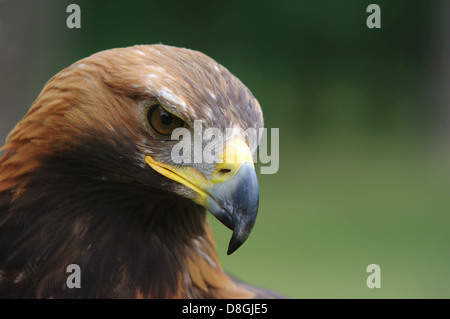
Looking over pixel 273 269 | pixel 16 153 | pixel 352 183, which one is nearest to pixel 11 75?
pixel 16 153

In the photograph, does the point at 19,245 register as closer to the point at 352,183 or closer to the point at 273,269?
the point at 273,269

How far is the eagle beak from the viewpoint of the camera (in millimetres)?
1666

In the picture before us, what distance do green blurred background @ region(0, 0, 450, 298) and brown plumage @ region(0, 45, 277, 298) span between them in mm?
5025

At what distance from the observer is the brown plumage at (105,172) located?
5.71 ft

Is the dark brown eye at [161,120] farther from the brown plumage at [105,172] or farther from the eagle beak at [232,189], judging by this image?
the eagle beak at [232,189]

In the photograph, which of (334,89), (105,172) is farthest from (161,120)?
(334,89)

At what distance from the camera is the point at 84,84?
1790 millimetres

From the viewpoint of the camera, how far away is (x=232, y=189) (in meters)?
1.67

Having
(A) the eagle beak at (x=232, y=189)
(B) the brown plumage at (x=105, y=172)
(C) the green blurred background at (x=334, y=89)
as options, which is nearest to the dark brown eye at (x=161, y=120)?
(B) the brown plumage at (x=105, y=172)

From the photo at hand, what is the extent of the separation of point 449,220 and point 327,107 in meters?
2.64

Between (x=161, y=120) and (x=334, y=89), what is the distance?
24.7ft

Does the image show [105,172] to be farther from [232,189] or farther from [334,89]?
[334,89]

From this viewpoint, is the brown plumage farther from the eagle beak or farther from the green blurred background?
the green blurred background

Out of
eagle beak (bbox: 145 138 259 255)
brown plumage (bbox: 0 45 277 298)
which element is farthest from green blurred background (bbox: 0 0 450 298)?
eagle beak (bbox: 145 138 259 255)
